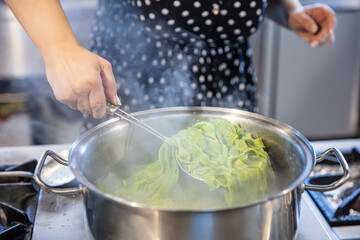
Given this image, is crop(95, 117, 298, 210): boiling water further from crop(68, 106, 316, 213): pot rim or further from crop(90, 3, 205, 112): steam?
crop(90, 3, 205, 112): steam

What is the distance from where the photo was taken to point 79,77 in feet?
3.04

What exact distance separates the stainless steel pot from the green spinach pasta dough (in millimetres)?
64

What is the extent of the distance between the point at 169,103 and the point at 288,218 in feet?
→ 2.52

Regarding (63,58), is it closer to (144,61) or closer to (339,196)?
(144,61)

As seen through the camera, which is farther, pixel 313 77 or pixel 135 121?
pixel 313 77

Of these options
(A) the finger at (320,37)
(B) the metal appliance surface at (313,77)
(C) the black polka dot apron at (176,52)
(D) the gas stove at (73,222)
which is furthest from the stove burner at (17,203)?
(B) the metal appliance surface at (313,77)

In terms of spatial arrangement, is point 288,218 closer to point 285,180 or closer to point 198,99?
point 285,180

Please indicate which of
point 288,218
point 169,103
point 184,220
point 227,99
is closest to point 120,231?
point 184,220

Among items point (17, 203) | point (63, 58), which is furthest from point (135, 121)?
point (17, 203)

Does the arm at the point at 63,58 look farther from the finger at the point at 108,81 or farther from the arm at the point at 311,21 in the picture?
the arm at the point at 311,21

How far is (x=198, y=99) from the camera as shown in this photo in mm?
1480

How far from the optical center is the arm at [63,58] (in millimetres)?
936

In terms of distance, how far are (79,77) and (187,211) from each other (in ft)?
1.41

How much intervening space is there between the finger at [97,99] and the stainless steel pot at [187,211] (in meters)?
0.07
